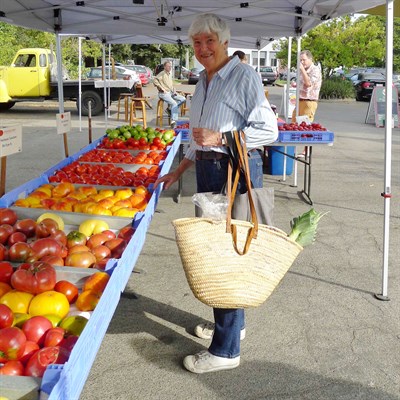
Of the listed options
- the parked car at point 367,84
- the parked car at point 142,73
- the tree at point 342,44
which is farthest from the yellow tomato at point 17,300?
the parked car at point 142,73

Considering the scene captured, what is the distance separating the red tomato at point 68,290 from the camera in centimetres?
227

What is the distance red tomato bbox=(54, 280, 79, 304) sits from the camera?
2.27 meters

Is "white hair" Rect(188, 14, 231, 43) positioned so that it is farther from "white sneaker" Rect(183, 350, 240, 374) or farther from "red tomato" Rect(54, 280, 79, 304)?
"white sneaker" Rect(183, 350, 240, 374)

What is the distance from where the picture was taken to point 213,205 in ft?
8.50

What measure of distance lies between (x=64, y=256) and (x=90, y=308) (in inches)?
21.8

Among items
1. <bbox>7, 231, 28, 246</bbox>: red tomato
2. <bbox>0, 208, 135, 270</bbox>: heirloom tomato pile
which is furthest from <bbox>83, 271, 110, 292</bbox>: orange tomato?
<bbox>7, 231, 28, 246</bbox>: red tomato

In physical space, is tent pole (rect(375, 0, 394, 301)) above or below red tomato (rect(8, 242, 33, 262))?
above

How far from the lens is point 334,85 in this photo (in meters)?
26.1

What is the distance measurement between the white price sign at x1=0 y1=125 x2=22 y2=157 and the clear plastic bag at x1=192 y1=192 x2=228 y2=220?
1725 millimetres

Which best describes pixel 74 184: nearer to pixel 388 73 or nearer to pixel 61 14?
pixel 388 73

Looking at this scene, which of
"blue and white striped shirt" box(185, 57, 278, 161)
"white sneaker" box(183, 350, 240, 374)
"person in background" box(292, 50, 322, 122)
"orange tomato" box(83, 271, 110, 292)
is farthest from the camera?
"person in background" box(292, 50, 322, 122)

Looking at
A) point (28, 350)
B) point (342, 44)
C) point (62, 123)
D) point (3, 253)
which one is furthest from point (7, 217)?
point (342, 44)

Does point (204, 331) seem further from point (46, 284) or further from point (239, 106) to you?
point (239, 106)

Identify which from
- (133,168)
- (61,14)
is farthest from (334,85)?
(133,168)
